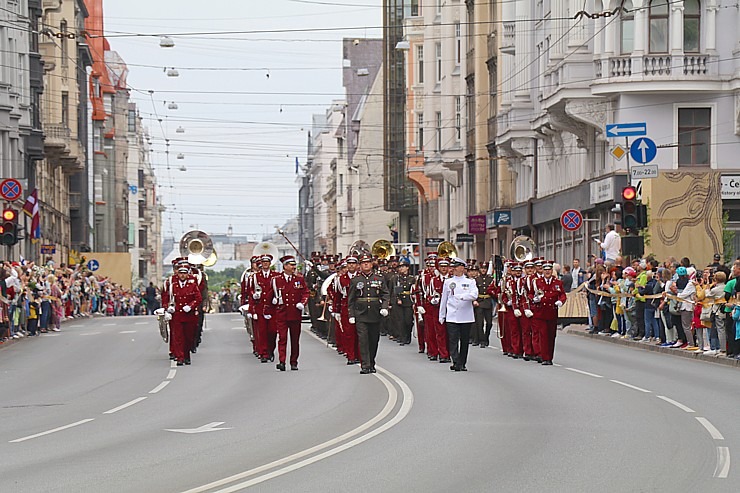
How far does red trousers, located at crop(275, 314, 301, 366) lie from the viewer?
2389 centimetres

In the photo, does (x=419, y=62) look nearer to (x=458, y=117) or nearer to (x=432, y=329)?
(x=458, y=117)

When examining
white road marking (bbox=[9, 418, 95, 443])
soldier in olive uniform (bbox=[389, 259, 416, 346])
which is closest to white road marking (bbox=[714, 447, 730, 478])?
white road marking (bbox=[9, 418, 95, 443])

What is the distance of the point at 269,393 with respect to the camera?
19328mm

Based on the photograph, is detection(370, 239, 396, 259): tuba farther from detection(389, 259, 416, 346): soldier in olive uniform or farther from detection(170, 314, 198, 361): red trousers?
detection(170, 314, 198, 361): red trousers

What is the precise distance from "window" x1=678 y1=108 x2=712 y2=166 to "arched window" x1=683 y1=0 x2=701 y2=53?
6.22 feet

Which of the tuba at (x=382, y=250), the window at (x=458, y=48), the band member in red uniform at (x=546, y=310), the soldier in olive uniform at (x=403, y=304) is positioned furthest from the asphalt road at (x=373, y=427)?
the window at (x=458, y=48)

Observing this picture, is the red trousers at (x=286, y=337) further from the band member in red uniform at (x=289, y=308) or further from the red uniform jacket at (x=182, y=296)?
the red uniform jacket at (x=182, y=296)

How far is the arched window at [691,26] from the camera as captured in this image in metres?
42.1

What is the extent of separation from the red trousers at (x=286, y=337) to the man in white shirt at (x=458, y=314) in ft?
8.08

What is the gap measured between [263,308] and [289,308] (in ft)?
3.51

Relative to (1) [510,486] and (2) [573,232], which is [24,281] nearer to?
(2) [573,232]

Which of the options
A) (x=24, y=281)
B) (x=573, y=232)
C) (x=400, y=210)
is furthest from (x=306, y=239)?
(x=24, y=281)

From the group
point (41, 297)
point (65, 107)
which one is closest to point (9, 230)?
point (41, 297)

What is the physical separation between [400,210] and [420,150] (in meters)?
12.6
